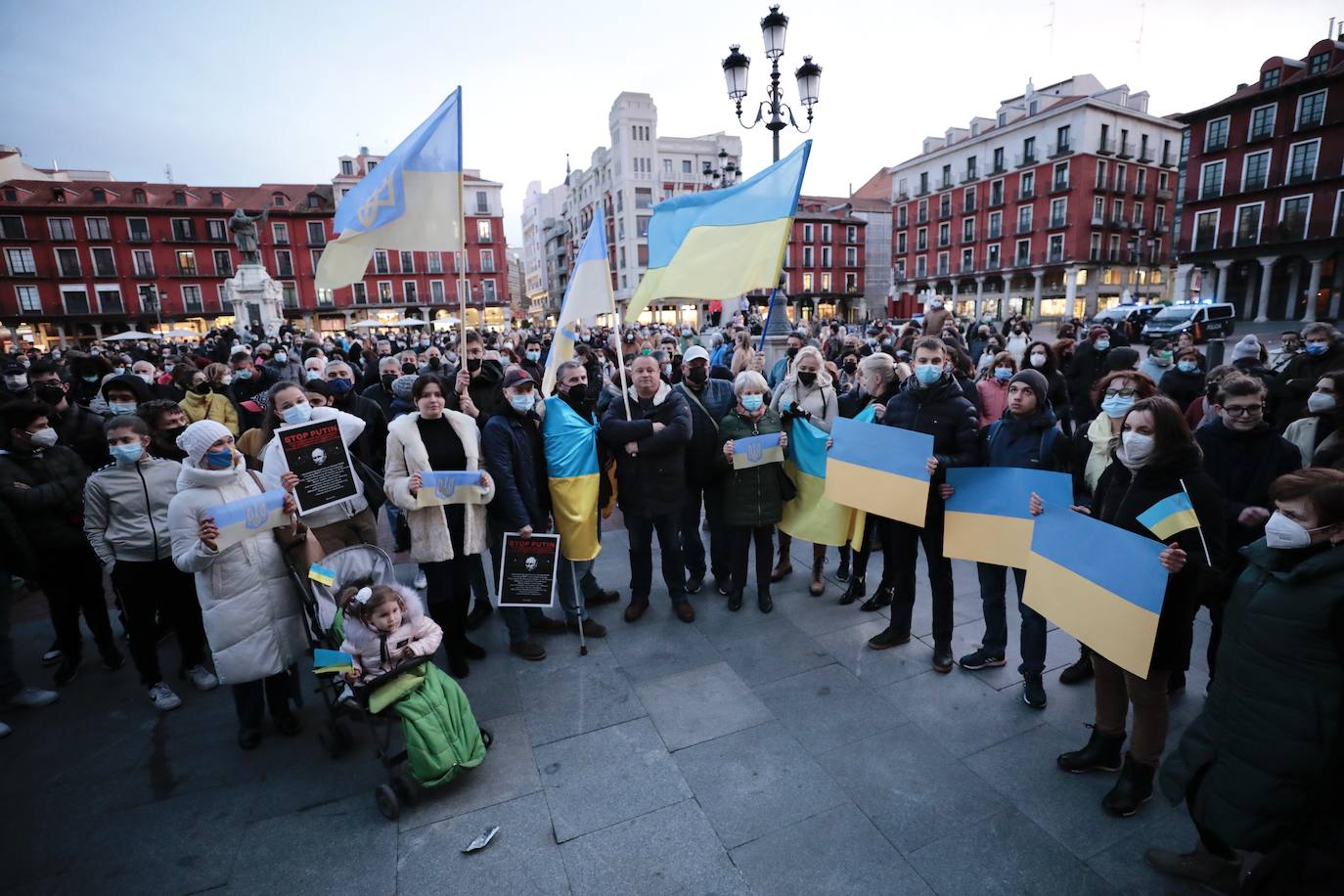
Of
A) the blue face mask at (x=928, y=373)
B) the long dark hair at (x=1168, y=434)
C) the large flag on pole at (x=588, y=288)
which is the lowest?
the long dark hair at (x=1168, y=434)

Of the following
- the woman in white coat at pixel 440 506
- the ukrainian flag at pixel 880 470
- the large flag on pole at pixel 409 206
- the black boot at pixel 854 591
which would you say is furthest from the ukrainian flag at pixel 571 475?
the black boot at pixel 854 591

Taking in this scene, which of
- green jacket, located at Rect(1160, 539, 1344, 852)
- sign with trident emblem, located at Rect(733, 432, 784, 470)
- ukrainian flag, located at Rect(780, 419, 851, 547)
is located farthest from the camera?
ukrainian flag, located at Rect(780, 419, 851, 547)

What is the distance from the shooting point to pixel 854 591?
194 inches

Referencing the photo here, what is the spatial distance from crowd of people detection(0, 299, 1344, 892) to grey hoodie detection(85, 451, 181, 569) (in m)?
0.01

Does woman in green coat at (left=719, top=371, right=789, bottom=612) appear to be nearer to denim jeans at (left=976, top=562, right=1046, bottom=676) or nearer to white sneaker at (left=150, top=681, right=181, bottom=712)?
denim jeans at (left=976, top=562, right=1046, bottom=676)

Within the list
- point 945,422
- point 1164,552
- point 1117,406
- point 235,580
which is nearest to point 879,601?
point 945,422

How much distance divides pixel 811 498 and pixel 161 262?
57022 mm

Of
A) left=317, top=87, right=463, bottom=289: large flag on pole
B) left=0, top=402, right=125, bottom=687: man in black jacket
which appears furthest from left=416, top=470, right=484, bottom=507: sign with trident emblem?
left=0, top=402, right=125, bottom=687: man in black jacket

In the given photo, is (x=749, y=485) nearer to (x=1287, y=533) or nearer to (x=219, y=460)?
(x=1287, y=533)

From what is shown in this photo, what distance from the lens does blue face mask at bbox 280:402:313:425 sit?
3869 millimetres

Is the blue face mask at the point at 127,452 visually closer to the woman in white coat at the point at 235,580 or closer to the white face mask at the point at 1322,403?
the woman in white coat at the point at 235,580

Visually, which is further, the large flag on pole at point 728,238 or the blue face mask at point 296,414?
the large flag on pole at point 728,238

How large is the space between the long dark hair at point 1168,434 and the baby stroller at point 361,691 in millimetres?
3504

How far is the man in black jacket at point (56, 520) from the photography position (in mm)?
3824
